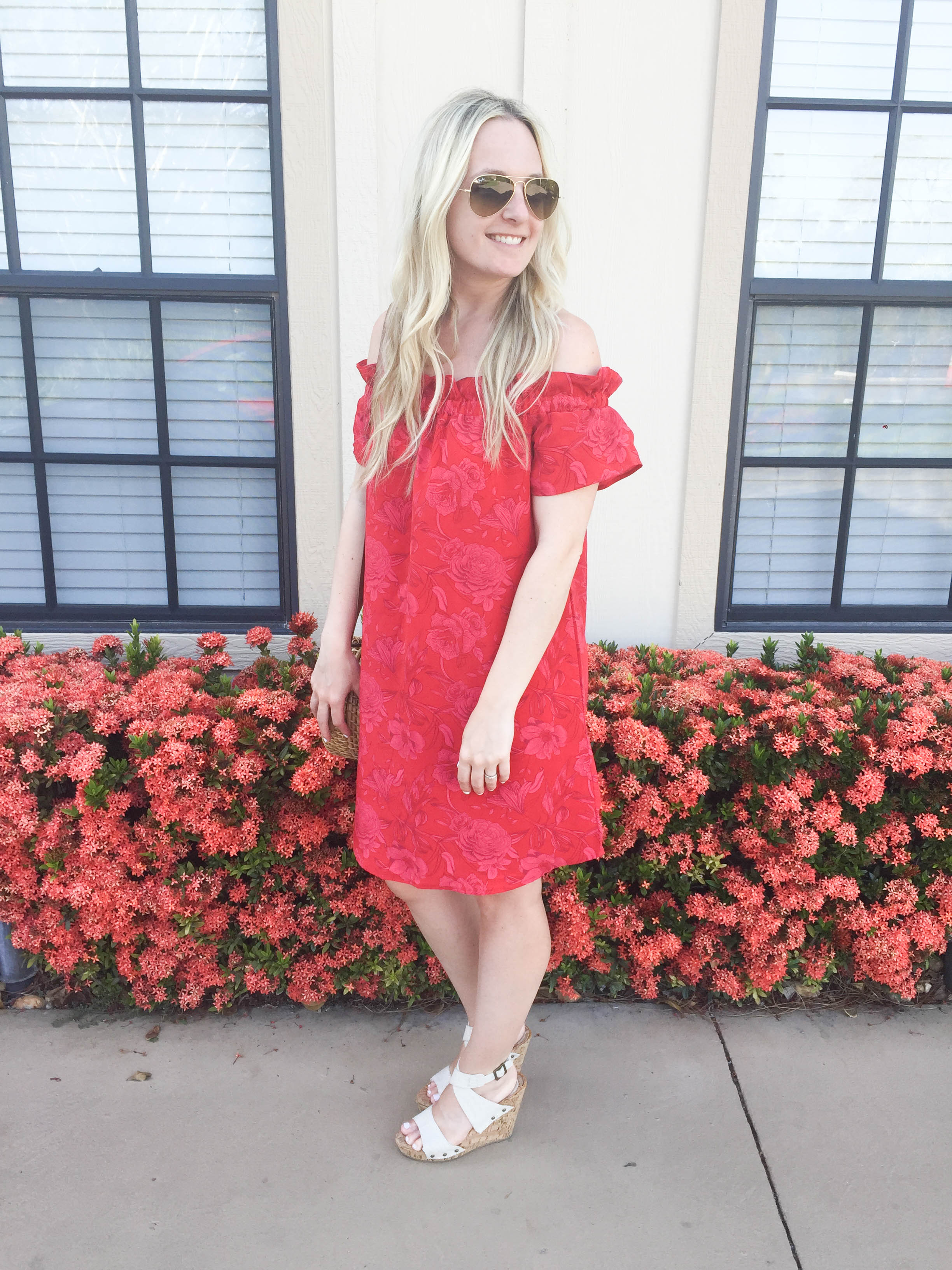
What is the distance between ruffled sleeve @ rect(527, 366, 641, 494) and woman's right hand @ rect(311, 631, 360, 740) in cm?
61

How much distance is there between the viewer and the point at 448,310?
1.78 metres

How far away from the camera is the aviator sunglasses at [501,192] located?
1.57 m

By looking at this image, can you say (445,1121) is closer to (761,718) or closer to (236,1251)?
(236,1251)

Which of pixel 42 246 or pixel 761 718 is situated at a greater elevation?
pixel 42 246

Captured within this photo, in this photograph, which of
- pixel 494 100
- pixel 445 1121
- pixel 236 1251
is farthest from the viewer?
pixel 445 1121

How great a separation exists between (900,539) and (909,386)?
22.2 inches

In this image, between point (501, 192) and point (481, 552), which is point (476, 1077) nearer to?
point (481, 552)

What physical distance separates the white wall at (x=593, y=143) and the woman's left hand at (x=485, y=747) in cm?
153

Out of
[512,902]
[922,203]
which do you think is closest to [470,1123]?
[512,902]

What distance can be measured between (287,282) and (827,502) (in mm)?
2092

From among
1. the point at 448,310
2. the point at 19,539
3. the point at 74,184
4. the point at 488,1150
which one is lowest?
the point at 488,1150

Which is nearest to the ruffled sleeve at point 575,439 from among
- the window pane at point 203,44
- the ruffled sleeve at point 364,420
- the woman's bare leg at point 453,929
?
the ruffled sleeve at point 364,420

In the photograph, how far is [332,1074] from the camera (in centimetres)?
220

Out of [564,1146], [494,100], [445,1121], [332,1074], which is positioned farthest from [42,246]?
[564,1146]
